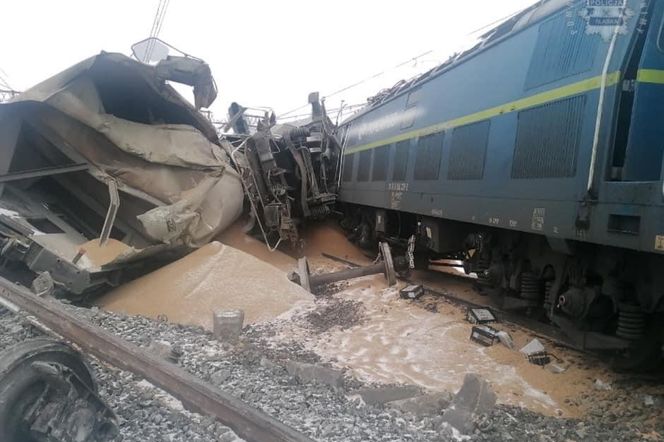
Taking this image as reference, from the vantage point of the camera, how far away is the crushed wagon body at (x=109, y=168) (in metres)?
6.17

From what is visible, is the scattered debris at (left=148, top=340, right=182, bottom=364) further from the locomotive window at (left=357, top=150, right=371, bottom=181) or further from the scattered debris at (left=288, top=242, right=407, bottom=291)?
the locomotive window at (left=357, top=150, right=371, bottom=181)

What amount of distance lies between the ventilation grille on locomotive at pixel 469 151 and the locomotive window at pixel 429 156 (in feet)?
1.38

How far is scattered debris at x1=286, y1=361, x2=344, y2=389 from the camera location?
12.4 ft

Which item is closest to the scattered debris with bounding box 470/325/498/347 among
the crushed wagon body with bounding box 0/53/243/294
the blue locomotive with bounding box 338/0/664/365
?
the blue locomotive with bounding box 338/0/664/365

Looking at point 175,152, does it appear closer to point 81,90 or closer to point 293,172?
point 81,90

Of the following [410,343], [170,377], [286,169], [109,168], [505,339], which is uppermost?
[286,169]

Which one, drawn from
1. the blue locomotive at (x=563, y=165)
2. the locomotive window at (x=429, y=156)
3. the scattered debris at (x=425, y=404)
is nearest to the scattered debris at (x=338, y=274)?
the blue locomotive at (x=563, y=165)

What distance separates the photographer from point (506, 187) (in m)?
5.13

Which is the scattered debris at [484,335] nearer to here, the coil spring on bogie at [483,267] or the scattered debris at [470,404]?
the coil spring on bogie at [483,267]

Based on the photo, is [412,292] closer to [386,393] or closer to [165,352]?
[386,393]

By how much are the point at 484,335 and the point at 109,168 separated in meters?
5.35

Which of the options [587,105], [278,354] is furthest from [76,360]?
[587,105]

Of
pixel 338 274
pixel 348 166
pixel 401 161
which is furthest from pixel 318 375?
pixel 348 166

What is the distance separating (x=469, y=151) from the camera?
19.6 feet
